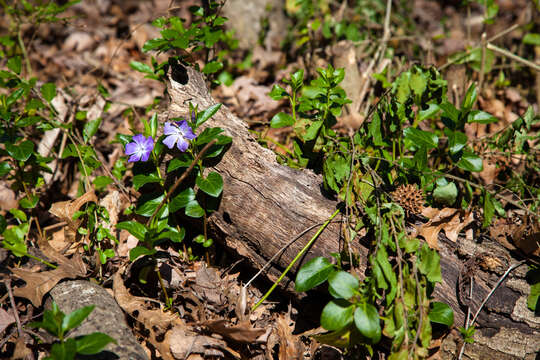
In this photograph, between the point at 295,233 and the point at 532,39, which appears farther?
the point at 532,39

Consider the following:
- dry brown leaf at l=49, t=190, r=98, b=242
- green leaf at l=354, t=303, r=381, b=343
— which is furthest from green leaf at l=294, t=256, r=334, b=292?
dry brown leaf at l=49, t=190, r=98, b=242

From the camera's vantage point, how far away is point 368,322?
1.61 metres

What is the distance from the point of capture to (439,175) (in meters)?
2.10

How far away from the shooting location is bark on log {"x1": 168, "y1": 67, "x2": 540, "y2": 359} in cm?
189

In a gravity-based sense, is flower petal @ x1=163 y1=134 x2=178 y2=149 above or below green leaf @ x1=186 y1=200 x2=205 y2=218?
above

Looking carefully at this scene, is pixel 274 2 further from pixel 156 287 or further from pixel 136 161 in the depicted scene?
pixel 156 287

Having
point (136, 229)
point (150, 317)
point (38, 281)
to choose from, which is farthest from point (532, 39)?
point (38, 281)

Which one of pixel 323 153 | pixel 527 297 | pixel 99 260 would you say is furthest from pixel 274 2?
pixel 527 297

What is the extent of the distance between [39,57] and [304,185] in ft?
12.1

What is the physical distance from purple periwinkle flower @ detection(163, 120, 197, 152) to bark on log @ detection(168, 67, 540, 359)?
0.25 m

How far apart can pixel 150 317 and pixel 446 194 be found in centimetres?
176

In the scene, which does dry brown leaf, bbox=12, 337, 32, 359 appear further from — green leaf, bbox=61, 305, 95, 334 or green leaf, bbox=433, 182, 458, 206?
green leaf, bbox=433, 182, 458, 206

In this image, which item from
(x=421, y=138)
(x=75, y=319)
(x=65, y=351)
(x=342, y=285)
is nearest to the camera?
(x=65, y=351)

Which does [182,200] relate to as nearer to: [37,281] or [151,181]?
[151,181]
